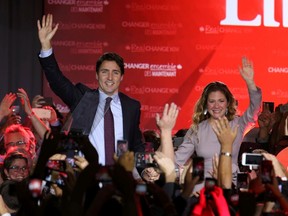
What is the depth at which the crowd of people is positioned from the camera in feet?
7.70

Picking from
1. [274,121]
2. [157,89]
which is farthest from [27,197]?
[157,89]

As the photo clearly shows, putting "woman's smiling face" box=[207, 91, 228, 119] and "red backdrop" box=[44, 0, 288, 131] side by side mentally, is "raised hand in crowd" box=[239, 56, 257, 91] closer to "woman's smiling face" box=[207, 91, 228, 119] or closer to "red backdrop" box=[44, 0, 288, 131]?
"woman's smiling face" box=[207, 91, 228, 119]

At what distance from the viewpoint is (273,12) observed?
29.7ft

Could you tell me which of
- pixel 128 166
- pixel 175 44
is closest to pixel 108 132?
pixel 128 166

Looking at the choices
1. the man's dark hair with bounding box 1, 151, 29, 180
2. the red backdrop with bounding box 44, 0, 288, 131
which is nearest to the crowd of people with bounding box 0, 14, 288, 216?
the man's dark hair with bounding box 1, 151, 29, 180

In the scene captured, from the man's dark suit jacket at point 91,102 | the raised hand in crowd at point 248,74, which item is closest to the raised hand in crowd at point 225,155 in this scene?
the man's dark suit jacket at point 91,102

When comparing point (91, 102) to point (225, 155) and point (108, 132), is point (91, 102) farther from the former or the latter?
point (225, 155)

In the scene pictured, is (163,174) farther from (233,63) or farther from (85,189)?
(233,63)

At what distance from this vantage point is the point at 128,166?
244 cm

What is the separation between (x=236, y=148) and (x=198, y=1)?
180 inches

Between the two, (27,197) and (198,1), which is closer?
(27,197)

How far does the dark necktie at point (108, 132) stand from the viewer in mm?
4211

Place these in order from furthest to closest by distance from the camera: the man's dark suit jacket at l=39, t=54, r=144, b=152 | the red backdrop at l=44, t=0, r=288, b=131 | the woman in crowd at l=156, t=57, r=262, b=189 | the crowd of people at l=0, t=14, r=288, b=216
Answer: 1. the red backdrop at l=44, t=0, r=288, b=131
2. the woman in crowd at l=156, t=57, r=262, b=189
3. the man's dark suit jacket at l=39, t=54, r=144, b=152
4. the crowd of people at l=0, t=14, r=288, b=216

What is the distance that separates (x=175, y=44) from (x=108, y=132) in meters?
4.82
